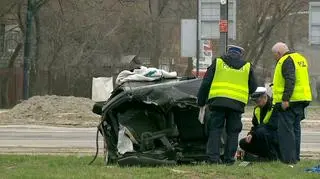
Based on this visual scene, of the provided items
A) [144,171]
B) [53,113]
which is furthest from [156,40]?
[144,171]

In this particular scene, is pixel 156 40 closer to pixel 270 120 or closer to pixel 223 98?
pixel 270 120

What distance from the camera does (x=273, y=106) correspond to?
966 cm

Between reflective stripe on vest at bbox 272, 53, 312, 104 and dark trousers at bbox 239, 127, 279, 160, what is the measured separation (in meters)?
0.51

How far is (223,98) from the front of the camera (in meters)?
9.11

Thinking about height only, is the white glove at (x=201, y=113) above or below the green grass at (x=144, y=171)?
above

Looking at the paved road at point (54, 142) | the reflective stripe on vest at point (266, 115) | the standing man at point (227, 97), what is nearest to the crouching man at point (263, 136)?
the reflective stripe on vest at point (266, 115)

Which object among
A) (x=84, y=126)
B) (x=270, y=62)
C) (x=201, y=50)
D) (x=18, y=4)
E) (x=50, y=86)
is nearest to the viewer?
(x=84, y=126)

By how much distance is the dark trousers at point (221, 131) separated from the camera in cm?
902

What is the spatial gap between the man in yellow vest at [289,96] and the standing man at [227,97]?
0.45m

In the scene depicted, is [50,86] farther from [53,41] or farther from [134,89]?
[134,89]

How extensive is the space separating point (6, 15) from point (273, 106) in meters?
28.0

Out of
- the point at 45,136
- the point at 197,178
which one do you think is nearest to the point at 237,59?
the point at 197,178

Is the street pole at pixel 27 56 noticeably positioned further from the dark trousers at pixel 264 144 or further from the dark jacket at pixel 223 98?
the dark jacket at pixel 223 98

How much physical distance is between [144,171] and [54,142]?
7.30 metres
